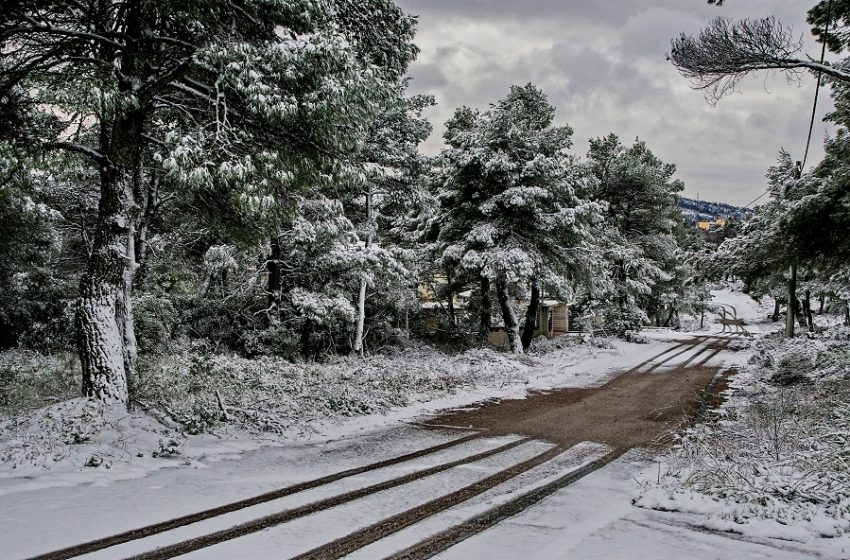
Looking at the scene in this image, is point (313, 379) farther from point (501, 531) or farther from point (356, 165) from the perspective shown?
point (501, 531)

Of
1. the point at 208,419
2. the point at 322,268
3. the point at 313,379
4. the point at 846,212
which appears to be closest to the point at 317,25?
the point at 208,419

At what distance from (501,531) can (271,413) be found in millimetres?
5679

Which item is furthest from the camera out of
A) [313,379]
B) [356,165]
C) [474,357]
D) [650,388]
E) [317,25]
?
[474,357]

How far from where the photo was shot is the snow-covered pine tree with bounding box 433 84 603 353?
19.2 m

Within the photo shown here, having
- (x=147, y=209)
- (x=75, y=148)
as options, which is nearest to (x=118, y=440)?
(x=75, y=148)

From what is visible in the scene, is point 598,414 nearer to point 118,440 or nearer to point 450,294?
point 118,440

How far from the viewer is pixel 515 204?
19.2 m

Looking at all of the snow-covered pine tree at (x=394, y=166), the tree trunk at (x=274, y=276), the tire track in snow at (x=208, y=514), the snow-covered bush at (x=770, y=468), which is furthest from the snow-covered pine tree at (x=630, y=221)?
the tire track in snow at (x=208, y=514)

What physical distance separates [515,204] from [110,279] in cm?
1456

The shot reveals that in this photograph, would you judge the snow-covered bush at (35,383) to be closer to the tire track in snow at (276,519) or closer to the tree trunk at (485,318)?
the tire track in snow at (276,519)

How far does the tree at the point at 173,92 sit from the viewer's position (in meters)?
6.76

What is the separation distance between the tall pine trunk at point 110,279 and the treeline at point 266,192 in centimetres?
3

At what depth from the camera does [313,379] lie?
12.4 m

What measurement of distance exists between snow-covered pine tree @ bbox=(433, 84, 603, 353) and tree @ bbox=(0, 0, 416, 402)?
37.3 ft
